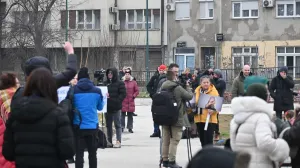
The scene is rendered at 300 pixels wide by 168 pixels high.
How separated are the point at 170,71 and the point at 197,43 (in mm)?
44495

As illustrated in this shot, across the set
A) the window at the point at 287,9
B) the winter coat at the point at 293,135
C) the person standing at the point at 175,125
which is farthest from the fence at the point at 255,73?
the winter coat at the point at 293,135

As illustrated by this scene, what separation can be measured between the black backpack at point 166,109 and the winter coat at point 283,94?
601 centimetres

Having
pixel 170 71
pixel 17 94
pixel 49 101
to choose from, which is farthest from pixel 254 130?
pixel 170 71

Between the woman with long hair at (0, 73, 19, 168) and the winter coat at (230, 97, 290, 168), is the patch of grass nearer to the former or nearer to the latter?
the woman with long hair at (0, 73, 19, 168)

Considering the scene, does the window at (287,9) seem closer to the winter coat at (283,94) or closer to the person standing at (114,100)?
the winter coat at (283,94)

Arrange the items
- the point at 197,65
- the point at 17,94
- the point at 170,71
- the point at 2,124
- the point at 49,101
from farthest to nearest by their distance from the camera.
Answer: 1. the point at 197,65
2. the point at 170,71
3. the point at 2,124
4. the point at 17,94
5. the point at 49,101

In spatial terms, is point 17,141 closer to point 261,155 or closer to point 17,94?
point 17,94

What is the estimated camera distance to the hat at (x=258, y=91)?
24.1ft

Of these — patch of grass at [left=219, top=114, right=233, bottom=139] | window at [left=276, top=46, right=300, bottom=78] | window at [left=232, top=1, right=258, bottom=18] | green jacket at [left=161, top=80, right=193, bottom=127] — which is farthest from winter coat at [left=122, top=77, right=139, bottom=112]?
window at [left=232, top=1, right=258, bottom=18]

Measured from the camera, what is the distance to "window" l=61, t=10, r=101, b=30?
207ft

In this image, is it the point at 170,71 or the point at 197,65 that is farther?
the point at 197,65

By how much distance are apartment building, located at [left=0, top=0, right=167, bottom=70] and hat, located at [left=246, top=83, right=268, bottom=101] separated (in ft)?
169

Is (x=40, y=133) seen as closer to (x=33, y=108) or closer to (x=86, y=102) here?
(x=33, y=108)

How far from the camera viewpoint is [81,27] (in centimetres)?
6356
